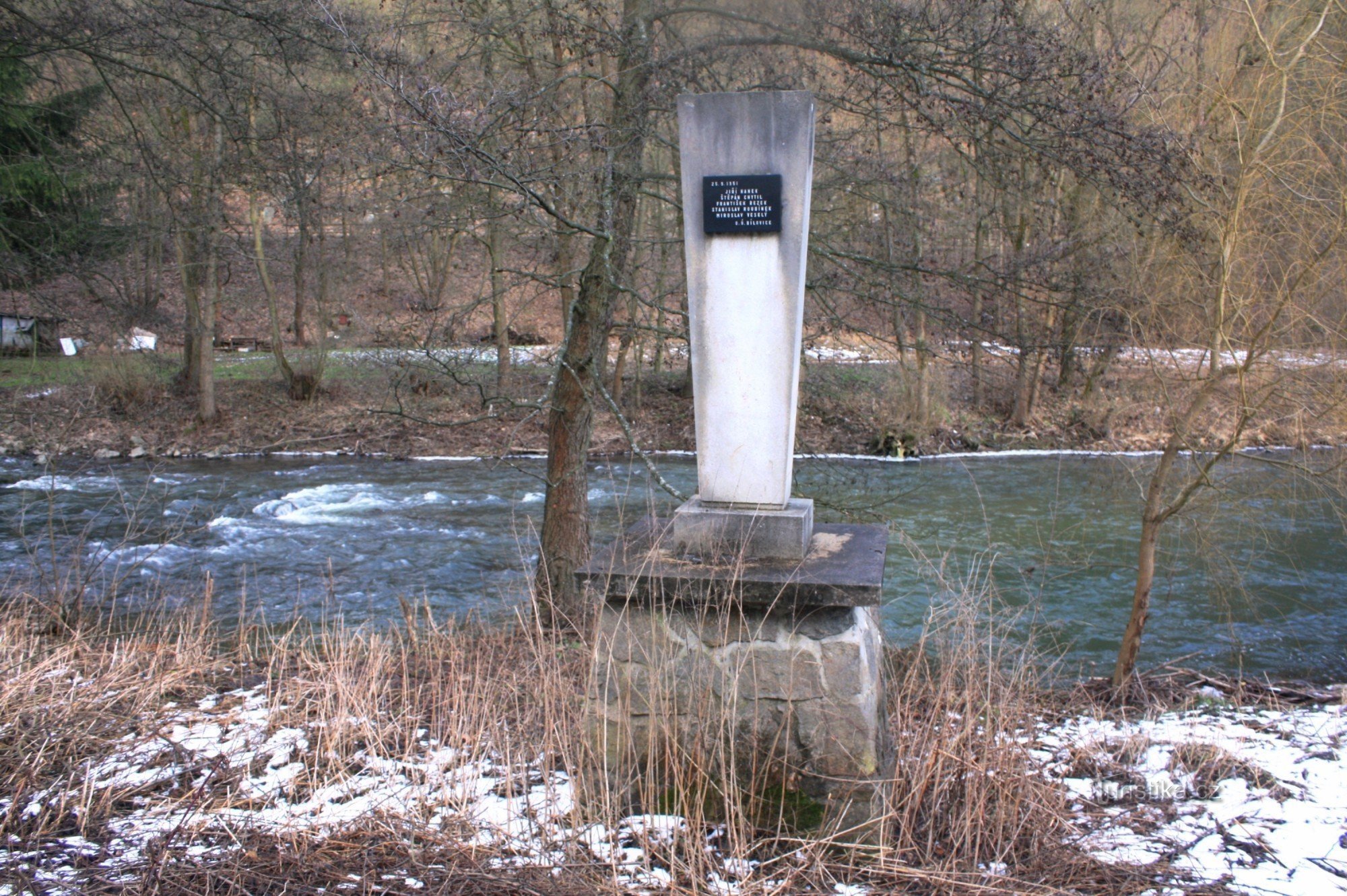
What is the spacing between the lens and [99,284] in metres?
9.35

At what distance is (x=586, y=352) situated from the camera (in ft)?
22.0

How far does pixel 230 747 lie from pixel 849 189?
5.18 metres

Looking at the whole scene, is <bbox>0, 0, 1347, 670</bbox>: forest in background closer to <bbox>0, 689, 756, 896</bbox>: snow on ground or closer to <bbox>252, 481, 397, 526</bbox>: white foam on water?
<bbox>0, 689, 756, 896</bbox>: snow on ground

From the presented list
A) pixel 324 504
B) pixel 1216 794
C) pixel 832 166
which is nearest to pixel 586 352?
pixel 832 166

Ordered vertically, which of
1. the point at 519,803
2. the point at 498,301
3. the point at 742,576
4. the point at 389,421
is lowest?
the point at 519,803

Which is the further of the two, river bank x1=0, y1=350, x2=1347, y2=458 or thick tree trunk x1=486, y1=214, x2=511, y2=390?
river bank x1=0, y1=350, x2=1347, y2=458

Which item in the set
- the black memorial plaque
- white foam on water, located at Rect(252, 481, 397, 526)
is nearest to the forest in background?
the black memorial plaque

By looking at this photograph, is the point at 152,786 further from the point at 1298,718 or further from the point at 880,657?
the point at 1298,718

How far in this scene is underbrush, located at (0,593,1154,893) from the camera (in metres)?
2.75

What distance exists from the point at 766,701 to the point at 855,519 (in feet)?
13.5

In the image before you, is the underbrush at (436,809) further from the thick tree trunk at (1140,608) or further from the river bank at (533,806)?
the thick tree trunk at (1140,608)

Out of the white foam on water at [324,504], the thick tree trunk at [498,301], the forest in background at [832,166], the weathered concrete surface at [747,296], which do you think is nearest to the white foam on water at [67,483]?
the white foam on water at [324,504]

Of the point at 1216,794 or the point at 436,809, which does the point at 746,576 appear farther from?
the point at 1216,794

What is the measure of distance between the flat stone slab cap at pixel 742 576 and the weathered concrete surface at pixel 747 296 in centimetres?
28
